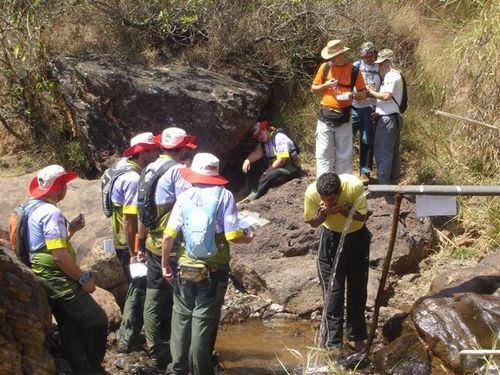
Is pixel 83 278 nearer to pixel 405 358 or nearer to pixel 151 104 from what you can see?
pixel 405 358

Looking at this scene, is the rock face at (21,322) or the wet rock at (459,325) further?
the wet rock at (459,325)

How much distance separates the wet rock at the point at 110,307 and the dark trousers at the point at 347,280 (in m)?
1.87

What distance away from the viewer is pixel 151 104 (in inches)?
418

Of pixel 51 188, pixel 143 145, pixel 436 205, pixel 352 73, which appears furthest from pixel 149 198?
pixel 352 73

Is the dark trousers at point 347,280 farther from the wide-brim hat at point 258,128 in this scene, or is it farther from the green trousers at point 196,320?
the wide-brim hat at point 258,128

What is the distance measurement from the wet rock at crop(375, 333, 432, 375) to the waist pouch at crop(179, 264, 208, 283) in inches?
74.6

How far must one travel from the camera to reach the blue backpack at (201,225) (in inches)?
223

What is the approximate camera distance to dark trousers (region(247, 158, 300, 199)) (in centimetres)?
1027

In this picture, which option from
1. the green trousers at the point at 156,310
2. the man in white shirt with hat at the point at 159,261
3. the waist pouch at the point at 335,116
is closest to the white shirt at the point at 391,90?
the waist pouch at the point at 335,116

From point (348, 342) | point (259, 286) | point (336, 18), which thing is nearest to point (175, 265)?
point (348, 342)

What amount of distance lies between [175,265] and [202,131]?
455 cm

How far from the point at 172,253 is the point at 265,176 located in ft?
13.9

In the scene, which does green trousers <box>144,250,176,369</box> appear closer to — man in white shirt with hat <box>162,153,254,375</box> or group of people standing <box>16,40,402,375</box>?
Answer: group of people standing <box>16,40,402,375</box>

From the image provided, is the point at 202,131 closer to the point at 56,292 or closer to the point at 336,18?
the point at 336,18
